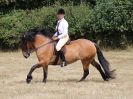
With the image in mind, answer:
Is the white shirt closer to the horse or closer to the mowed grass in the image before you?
the horse

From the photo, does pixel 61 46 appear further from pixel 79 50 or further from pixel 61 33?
pixel 79 50

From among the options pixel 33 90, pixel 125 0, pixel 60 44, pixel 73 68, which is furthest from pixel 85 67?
pixel 125 0

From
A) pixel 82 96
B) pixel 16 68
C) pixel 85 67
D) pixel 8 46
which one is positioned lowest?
pixel 8 46

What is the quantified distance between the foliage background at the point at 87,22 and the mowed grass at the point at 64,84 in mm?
5252

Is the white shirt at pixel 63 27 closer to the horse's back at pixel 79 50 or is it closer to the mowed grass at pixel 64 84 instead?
the horse's back at pixel 79 50

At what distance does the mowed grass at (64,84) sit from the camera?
12.3 metres

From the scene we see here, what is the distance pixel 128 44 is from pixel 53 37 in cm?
1304

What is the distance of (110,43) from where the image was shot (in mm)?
27797

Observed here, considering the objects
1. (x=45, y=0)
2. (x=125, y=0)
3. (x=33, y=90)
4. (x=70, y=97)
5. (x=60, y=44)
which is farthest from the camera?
(x=45, y=0)

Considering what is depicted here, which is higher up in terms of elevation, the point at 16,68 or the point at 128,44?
the point at 16,68

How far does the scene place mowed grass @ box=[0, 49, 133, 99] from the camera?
12.3m

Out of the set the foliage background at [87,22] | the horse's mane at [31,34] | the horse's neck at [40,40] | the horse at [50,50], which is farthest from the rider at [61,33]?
the foliage background at [87,22]

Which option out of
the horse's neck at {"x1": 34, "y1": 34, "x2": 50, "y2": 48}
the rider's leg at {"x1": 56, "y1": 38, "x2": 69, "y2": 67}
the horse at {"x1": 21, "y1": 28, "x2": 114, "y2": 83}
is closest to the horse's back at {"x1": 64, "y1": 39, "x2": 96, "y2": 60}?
the horse at {"x1": 21, "y1": 28, "x2": 114, "y2": 83}

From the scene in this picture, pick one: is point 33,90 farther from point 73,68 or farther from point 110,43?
point 110,43
